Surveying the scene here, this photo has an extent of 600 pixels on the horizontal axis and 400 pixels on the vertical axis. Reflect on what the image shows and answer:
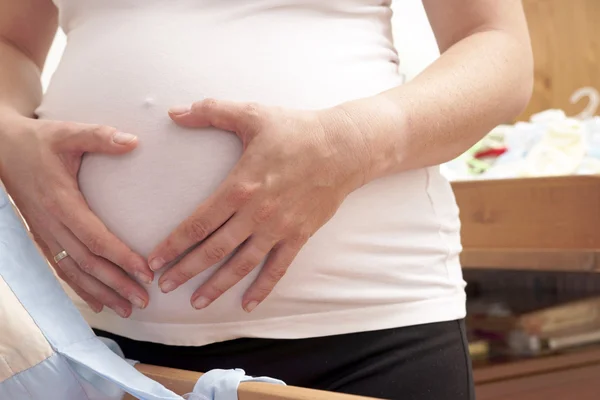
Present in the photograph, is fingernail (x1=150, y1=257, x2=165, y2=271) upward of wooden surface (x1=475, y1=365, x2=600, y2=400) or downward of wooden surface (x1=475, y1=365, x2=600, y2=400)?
upward

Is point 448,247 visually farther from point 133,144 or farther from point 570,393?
point 570,393

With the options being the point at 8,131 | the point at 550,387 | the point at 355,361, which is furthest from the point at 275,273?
the point at 550,387

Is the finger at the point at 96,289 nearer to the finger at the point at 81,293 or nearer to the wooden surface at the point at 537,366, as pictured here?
the finger at the point at 81,293

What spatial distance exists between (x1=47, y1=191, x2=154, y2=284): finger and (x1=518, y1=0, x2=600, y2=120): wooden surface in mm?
2140

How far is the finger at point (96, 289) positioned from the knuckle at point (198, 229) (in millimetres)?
112

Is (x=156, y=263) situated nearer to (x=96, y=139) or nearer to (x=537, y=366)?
(x=96, y=139)

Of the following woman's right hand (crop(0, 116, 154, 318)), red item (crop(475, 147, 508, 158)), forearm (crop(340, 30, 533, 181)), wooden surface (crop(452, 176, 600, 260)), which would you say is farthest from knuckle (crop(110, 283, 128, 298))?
red item (crop(475, 147, 508, 158))

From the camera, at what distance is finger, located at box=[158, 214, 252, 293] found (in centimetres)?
61

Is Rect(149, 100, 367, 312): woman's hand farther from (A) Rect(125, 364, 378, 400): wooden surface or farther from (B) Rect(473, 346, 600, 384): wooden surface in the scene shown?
(B) Rect(473, 346, 600, 384): wooden surface

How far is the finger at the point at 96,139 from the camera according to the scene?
0.66m

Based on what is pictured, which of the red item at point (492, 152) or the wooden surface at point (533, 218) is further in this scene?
the red item at point (492, 152)

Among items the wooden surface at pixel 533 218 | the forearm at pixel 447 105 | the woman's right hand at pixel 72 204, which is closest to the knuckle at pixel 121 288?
the woman's right hand at pixel 72 204

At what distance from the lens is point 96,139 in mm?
661

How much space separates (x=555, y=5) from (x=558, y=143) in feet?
3.31
